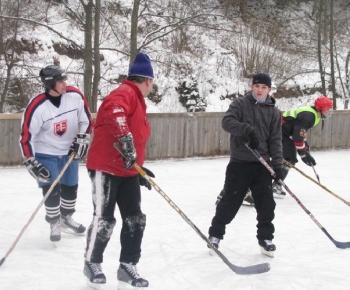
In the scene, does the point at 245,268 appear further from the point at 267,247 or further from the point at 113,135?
the point at 113,135

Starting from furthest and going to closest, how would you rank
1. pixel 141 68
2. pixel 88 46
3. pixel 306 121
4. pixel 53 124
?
pixel 88 46
pixel 306 121
pixel 53 124
pixel 141 68

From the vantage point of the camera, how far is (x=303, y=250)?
4.59 m

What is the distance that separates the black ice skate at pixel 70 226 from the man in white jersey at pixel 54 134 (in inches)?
8.1

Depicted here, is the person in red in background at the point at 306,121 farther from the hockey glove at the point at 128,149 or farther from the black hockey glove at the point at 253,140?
the hockey glove at the point at 128,149

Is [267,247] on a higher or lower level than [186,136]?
lower

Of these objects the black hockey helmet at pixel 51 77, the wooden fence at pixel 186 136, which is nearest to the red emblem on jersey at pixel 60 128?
the black hockey helmet at pixel 51 77

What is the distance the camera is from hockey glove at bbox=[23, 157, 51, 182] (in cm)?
421

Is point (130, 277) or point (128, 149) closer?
point (128, 149)

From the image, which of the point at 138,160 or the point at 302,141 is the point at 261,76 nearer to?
the point at 138,160

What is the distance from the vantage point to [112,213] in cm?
346

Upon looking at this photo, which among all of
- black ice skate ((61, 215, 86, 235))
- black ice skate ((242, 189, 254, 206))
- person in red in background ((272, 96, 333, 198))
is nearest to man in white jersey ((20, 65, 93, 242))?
black ice skate ((61, 215, 86, 235))

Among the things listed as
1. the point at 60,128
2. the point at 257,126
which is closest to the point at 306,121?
the point at 257,126

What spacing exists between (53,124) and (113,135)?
1378 mm

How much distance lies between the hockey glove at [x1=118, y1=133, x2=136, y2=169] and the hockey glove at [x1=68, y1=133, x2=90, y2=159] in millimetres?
1252
